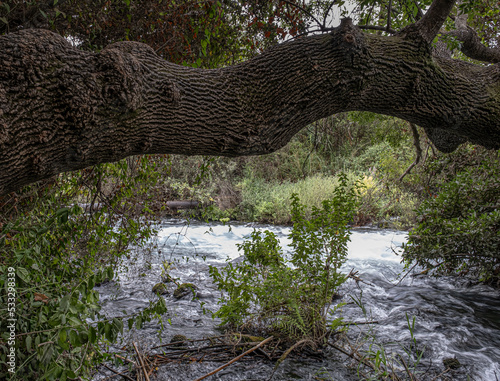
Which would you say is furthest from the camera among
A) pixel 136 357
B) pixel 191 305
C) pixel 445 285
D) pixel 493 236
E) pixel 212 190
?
pixel 212 190

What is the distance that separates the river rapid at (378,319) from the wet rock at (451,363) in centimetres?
4

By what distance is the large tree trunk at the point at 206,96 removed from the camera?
1425 mm

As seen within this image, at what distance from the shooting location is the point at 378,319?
4.16 metres

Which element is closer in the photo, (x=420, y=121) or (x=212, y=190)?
(x=420, y=121)

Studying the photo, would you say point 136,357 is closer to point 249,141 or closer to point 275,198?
point 249,141

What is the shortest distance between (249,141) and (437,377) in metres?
2.48

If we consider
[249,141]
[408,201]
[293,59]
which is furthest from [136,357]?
[408,201]

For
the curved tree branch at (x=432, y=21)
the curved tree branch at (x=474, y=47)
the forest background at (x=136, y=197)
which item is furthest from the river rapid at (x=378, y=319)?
the curved tree branch at (x=474, y=47)

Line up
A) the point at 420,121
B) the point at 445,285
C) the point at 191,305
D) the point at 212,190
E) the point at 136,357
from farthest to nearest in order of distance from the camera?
the point at 212,190
the point at 445,285
the point at 191,305
the point at 136,357
the point at 420,121

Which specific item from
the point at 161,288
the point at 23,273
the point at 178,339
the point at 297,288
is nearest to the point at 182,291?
the point at 161,288

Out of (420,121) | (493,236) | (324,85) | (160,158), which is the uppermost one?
(324,85)

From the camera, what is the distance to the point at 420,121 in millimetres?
2381

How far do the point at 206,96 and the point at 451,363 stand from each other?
122 inches

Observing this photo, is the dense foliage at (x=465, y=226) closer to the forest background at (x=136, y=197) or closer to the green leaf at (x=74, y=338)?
the forest background at (x=136, y=197)
